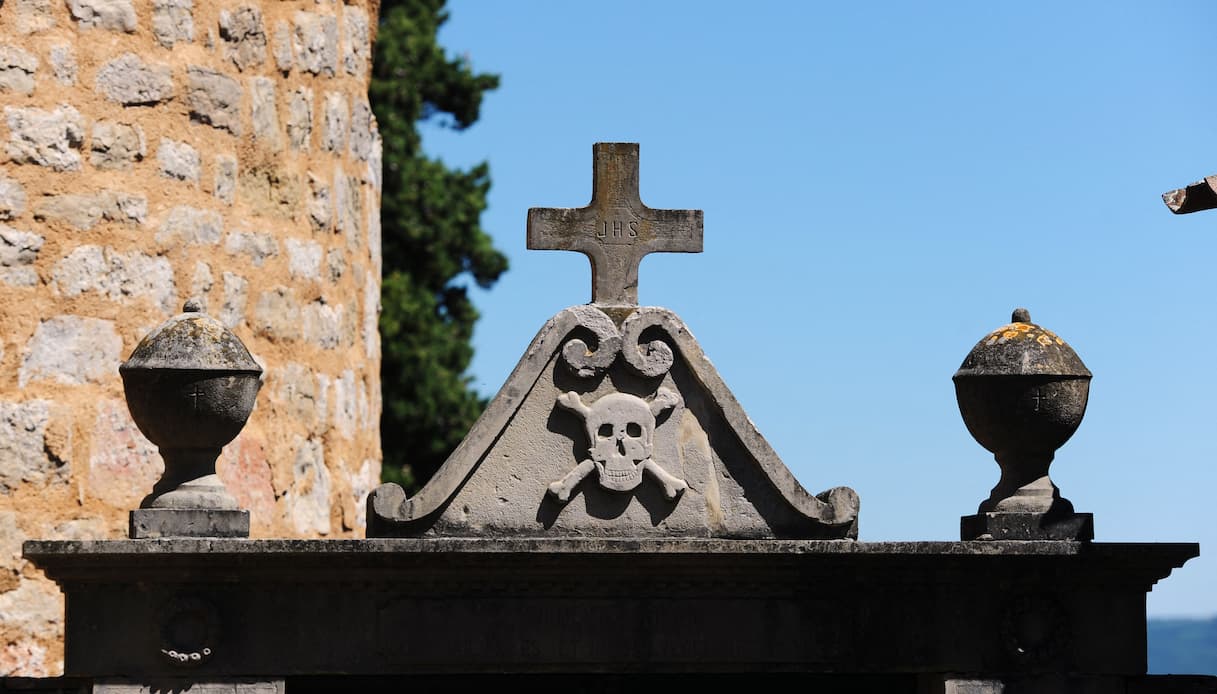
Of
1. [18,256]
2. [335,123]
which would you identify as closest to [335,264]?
[335,123]

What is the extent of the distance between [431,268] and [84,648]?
50.4 feet

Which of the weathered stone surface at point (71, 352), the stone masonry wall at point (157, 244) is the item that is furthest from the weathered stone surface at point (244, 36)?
the weathered stone surface at point (71, 352)

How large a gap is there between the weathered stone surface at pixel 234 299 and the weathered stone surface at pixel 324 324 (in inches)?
19.1

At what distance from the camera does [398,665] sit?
709cm

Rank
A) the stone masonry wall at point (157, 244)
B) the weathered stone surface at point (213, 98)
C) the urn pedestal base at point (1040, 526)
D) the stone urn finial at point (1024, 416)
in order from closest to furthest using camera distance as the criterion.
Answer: the stone urn finial at point (1024, 416) → the urn pedestal base at point (1040, 526) → the stone masonry wall at point (157, 244) → the weathered stone surface at point (213, 98)

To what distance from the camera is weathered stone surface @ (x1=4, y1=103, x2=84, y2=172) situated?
8.94m

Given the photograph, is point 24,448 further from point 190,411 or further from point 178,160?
point 190,411

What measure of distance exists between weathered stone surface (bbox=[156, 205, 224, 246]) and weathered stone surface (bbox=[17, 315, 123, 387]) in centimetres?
55

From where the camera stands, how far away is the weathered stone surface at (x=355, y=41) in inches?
420

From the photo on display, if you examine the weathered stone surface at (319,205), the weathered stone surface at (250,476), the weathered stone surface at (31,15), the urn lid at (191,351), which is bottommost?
the weathered stone surface at (250,476)

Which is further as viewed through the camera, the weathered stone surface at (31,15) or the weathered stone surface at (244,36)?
the weathered stone surface at (244,36)

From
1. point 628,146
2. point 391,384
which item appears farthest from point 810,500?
point 391,384

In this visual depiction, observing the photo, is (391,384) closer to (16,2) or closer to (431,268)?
(431,268)

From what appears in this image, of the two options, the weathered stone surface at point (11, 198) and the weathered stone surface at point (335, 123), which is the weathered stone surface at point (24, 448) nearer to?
the weathered stone surface at point (11, 198)
